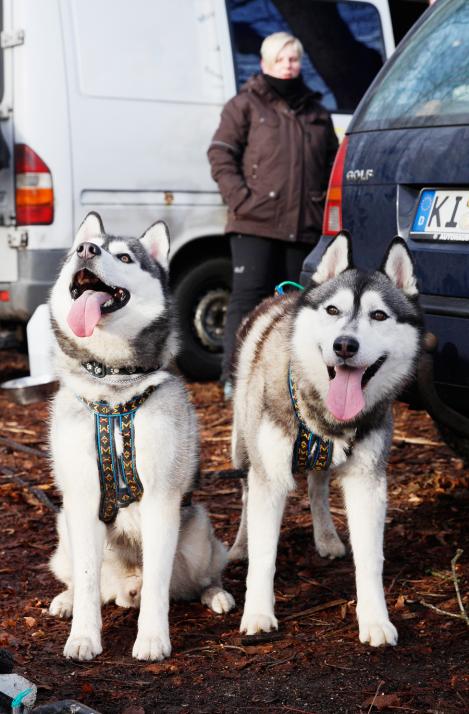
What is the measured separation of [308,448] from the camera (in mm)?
3762

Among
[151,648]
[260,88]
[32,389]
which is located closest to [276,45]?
[260,88]

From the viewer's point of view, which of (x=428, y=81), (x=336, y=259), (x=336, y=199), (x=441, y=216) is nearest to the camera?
(x=336, y=259)

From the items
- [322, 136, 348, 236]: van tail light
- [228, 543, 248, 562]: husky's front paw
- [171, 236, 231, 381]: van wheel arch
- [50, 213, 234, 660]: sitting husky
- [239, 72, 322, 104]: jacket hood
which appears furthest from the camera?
[171, 236, 231, 381]: van wheel arch

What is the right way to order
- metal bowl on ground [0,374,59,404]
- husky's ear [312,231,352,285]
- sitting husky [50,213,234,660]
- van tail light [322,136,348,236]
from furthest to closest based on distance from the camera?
metal bowl on ground [0,374,59,404]
van tail light [322,136,348,236]
husky's ear [312,231,352,285]
sitting husky [50,213,234,660]

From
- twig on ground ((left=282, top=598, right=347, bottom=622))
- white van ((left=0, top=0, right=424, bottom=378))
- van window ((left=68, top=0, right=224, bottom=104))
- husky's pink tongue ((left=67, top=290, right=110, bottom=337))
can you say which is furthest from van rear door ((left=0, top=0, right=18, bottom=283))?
twig on ground ((left=282, top=598, right=347, bottom=622))

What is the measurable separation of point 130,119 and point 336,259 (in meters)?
3.88

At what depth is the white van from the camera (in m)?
6.95

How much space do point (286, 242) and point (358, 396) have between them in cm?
368

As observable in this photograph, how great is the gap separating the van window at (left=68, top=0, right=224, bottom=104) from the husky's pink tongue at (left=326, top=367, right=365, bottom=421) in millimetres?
4190

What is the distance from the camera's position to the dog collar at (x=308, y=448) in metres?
3.74

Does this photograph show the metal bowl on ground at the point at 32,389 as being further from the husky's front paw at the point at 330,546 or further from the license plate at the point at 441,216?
the license plate at the point at 441,216

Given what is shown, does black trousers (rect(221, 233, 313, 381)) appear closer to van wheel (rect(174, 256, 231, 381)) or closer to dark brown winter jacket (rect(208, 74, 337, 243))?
dark brown winter jacket (rect(208, 74, 337, 243))

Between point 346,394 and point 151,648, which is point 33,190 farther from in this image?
point 151,648

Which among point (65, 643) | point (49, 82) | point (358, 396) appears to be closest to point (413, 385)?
point (358, 396)
